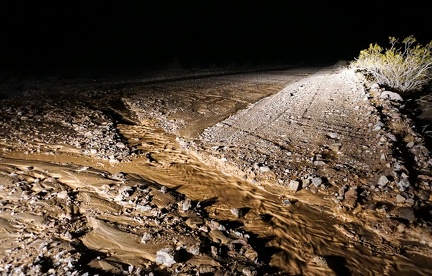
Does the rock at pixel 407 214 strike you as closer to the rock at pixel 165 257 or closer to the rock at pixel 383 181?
the rock at pixel 383 181

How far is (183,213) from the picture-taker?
3.27 metres

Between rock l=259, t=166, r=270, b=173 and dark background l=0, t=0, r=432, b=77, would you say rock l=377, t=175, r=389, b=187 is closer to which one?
rock l=259, t=166, r=270, b=173

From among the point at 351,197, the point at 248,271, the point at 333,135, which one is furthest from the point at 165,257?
the point at 333,135

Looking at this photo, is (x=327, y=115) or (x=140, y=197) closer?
(x=140, y=197)

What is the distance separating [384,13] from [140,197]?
3829 centimetres

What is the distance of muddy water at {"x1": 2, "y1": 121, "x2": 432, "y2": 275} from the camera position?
271 centimetres

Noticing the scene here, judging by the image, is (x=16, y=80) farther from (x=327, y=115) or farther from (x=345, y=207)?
(x=345, y=207)

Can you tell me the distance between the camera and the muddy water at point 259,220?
2711 mm

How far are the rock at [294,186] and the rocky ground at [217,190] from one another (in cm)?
1

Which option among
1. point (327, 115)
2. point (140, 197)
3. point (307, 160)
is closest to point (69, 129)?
point (140, 197)

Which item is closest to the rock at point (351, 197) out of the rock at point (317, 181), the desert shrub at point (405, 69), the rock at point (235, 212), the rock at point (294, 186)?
the rock at point (317, 181)

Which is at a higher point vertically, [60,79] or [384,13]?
[384,13]

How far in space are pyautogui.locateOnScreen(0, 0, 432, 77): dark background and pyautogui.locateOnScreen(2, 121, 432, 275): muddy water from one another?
Result: 32.1 feet

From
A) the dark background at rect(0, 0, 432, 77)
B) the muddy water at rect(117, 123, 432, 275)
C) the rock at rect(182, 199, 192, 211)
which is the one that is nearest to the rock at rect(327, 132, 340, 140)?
the muddy water at rect(117, 123, 432, 275)
